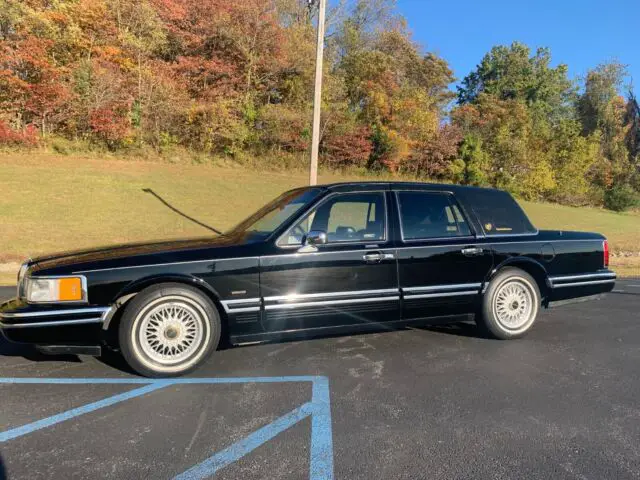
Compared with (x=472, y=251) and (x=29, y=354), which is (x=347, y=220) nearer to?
(x=472, y=251)

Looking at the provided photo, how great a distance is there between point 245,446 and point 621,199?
2334 inches

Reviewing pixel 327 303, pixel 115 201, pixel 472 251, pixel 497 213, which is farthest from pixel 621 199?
pixel 327 303

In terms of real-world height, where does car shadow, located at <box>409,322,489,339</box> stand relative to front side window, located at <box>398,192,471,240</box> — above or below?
below

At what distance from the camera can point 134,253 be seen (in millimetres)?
3947

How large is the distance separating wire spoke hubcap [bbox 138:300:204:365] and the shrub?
5846 centimetres

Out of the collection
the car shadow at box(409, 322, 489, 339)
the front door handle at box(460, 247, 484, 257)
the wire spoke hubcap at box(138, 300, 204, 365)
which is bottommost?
the car shadow at box(409, 322, 489, 339)

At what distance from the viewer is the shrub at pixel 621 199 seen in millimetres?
51156

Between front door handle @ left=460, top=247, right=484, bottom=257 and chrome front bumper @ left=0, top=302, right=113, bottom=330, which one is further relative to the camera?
front door handle @ left=460, top=247, right=484, bottom=257

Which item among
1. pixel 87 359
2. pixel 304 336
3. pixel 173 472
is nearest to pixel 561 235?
pixel 304 336

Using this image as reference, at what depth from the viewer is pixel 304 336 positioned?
4273mm

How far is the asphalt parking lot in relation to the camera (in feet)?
8.52

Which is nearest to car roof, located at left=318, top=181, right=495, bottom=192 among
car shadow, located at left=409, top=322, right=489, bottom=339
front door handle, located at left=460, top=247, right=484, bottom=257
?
front door handle, located at left=460, top=247, right=484, bottom=257

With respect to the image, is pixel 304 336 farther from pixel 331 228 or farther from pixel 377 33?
pixel 377 33

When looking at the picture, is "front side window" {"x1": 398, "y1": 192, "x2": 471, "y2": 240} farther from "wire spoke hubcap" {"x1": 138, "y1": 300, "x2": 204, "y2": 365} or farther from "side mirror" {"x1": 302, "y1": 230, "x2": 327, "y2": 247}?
"wire spoke hubcap" {"x1": 138, "y1": 300, "x2": 204, "y2": 365}
